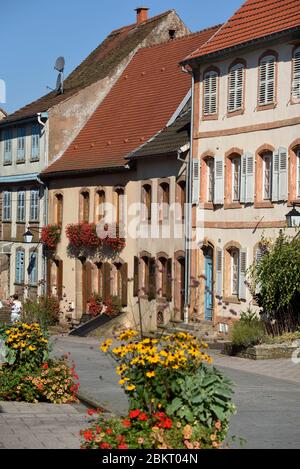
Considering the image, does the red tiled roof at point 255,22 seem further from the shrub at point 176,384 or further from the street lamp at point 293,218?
the shrub at point 176,384

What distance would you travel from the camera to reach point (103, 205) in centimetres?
3819

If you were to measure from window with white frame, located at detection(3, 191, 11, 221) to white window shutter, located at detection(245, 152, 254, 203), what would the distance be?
21532 mm

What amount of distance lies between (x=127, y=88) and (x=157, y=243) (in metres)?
9.31

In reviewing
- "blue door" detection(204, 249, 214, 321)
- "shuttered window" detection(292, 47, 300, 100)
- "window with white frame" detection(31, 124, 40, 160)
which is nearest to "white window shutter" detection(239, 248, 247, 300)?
"blue door" detection(204, 249, 214, 321)

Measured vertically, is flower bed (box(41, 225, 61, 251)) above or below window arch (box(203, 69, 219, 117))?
below

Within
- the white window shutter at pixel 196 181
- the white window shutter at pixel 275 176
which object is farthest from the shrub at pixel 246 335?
the white window shutter at pixel 196 181

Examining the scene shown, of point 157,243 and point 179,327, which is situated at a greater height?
point 157,243

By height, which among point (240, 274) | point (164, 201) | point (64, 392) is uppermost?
point (164, 201)

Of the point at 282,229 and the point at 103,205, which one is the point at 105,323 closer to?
the point at 103,205

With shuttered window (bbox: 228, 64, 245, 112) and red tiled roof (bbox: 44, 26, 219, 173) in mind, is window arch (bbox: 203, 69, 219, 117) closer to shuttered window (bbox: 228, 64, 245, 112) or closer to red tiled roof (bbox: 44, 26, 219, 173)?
shuttered window (bbox: 228, 64, 245, 112)

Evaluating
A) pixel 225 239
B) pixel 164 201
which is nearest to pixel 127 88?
pixel 164 201

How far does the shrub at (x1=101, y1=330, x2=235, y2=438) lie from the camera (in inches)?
388

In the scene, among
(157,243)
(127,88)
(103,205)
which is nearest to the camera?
(157,243)

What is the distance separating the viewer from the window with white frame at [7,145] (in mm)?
47284
